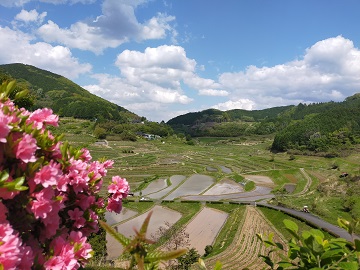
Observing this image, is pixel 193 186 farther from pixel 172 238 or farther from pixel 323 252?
pixel 323 252

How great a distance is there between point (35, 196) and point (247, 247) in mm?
38026

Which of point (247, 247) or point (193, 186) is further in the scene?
point (193, 186)

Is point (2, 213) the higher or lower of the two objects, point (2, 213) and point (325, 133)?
the lower

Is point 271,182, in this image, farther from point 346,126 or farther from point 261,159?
point 346,126

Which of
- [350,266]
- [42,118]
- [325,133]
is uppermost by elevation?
[325,133]

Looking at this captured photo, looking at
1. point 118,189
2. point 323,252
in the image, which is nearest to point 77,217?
point 118,189

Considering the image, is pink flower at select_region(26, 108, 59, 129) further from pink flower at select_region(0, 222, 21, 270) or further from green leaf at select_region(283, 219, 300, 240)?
green leaf at select_region(283, 219, 300, 240)

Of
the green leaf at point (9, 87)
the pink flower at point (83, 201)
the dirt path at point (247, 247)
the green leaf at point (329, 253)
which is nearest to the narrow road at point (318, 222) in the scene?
the dirt path at point (247, 247)

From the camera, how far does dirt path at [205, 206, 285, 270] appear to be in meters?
31.5

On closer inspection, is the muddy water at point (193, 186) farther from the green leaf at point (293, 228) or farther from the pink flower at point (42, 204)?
the green leaf at point (293, 228)

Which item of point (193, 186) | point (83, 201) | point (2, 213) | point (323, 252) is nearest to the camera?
point (323, 252)

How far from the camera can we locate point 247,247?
37.5 m

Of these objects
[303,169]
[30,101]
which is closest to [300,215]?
[30,101]

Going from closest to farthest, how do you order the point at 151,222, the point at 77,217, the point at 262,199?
the point at 77,217
the point at 151,222
the point at 262,199
